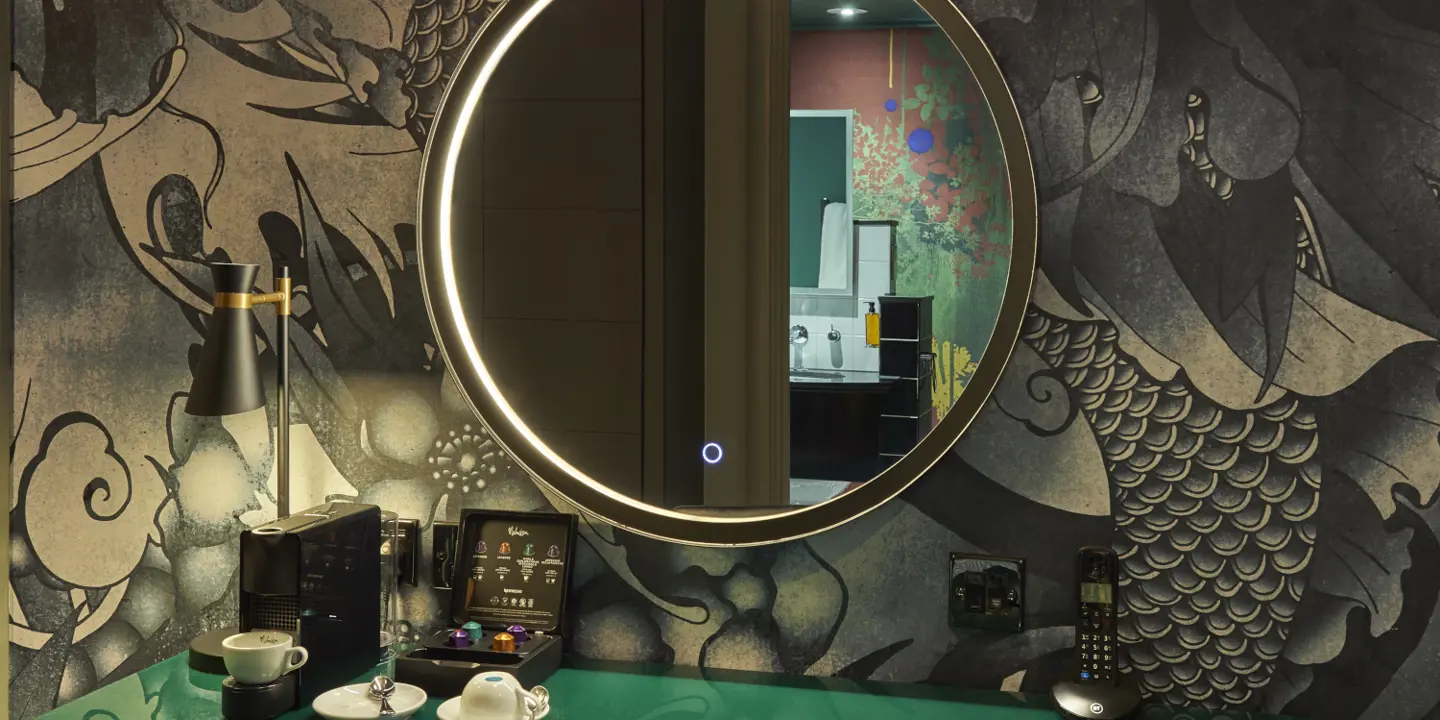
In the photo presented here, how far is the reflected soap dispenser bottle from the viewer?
1.68 metres

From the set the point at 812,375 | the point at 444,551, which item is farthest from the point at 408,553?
the point at 812,375

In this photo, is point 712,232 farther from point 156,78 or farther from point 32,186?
point 32,186

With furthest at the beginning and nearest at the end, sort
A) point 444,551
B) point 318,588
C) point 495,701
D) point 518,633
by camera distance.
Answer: point 444,551
point 518,633
point 318,588
point 495,701

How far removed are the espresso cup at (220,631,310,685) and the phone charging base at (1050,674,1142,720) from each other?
1.07m

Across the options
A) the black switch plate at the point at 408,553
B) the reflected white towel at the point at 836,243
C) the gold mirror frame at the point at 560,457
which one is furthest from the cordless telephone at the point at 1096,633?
the black switch plate at the point at 408,553

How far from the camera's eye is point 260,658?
5.06ft

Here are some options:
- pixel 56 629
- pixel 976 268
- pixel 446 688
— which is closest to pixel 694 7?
pixel 976 268

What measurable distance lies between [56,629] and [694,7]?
59.3 inches

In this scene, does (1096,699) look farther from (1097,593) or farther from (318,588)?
(318,588)

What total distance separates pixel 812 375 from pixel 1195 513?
59 cm

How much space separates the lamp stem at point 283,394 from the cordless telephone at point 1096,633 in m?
1.23

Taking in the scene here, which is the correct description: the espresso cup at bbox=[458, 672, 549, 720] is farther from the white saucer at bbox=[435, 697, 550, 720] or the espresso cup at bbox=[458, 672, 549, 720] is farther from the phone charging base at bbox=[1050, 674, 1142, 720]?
the phone charging base at bbox=[1050, 674, 1142, 720]

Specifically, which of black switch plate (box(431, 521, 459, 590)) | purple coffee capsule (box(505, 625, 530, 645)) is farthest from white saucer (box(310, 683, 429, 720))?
black switch plate (box(431, 521, 459, 590))

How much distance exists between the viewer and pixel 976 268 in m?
1.67
